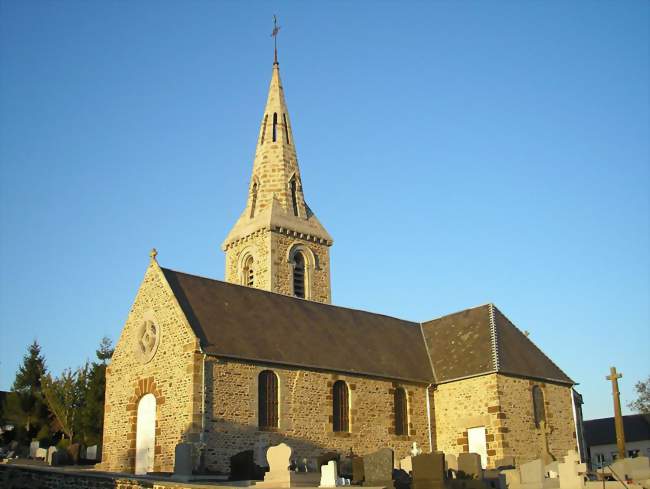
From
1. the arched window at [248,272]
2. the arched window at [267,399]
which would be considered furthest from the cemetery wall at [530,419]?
the arched window at [248,272]

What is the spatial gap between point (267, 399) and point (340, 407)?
3362 millimetres

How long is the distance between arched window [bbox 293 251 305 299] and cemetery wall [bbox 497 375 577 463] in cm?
1232

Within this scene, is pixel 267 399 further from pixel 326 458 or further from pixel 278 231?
pixel 278 231

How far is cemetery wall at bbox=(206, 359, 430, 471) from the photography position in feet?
77.9

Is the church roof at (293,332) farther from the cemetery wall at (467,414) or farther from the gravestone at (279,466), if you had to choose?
the gravestone at (279,466)

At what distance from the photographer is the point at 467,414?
96.7ft

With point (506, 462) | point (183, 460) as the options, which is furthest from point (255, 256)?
point (183, 460)

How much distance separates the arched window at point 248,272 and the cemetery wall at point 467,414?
1170 centimetres

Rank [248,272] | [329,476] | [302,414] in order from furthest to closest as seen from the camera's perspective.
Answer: [248,272]
[302,414]
[329,476]

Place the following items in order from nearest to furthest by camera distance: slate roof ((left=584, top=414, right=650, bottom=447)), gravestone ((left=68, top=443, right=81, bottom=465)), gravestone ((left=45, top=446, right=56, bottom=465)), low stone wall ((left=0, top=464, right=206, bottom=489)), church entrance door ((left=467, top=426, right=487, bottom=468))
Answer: low stone wall ((left=0, top=464, right=206, bottom=489))
gravestone ((left=45, top=446, right=56, bottom=465))
gravestone ((left=68, top=443, right=81, bottom=465))
church entrance door ((left=467, top=426, right=487, bottom=468))
slate roof ((left=584, top=414, right=650, bottom=447))

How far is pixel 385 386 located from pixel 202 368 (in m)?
8.30

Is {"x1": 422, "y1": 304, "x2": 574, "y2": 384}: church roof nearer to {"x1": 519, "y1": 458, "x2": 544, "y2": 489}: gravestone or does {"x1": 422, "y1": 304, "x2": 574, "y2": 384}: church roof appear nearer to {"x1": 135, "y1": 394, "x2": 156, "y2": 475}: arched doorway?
{"x1": 519, "y1": 458, "x2": 544, "y2": 489}: gravestone

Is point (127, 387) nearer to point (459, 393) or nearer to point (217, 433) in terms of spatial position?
point (217, 433)

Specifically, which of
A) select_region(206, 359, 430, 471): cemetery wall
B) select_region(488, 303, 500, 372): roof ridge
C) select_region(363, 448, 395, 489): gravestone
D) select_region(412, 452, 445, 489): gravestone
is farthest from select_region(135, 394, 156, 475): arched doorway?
select_region(488, 303, 500, 372): roof ridge
